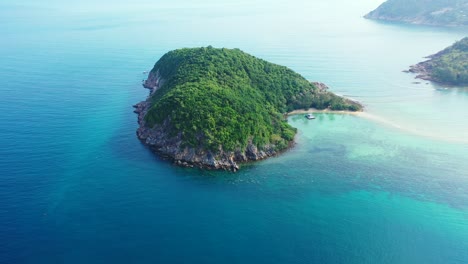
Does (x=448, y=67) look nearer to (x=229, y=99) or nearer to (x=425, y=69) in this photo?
(x=425, y=69)

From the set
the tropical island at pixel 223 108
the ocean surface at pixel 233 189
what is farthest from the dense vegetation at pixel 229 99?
the ocean surface at pixel 233 189

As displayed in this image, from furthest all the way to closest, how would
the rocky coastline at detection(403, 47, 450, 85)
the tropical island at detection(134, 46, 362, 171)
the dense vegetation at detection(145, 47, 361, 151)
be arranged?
the rocky coastline at detection(403, 47, 450, 85)
the dense vegetation at detection(145, 47, 361, 151)
the tropical island at detection(134, 46, 362, 171)

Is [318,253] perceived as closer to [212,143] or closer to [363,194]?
[363,194]

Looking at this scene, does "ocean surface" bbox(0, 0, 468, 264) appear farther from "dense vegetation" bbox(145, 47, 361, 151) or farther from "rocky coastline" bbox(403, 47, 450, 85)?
"rocky coastline" bbox(403, 47, 450, 85)

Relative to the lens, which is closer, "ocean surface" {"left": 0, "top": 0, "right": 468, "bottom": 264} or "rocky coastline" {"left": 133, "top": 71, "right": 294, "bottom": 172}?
"ocean surface" {"left": 0, "top": 0, "right": 468, "bottom": 264}

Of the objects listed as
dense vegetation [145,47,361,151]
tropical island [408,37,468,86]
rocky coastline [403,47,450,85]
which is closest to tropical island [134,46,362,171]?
dense vegetation [145,47,361,151]

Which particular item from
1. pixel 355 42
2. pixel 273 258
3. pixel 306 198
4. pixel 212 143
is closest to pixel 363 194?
pixel 306 198
